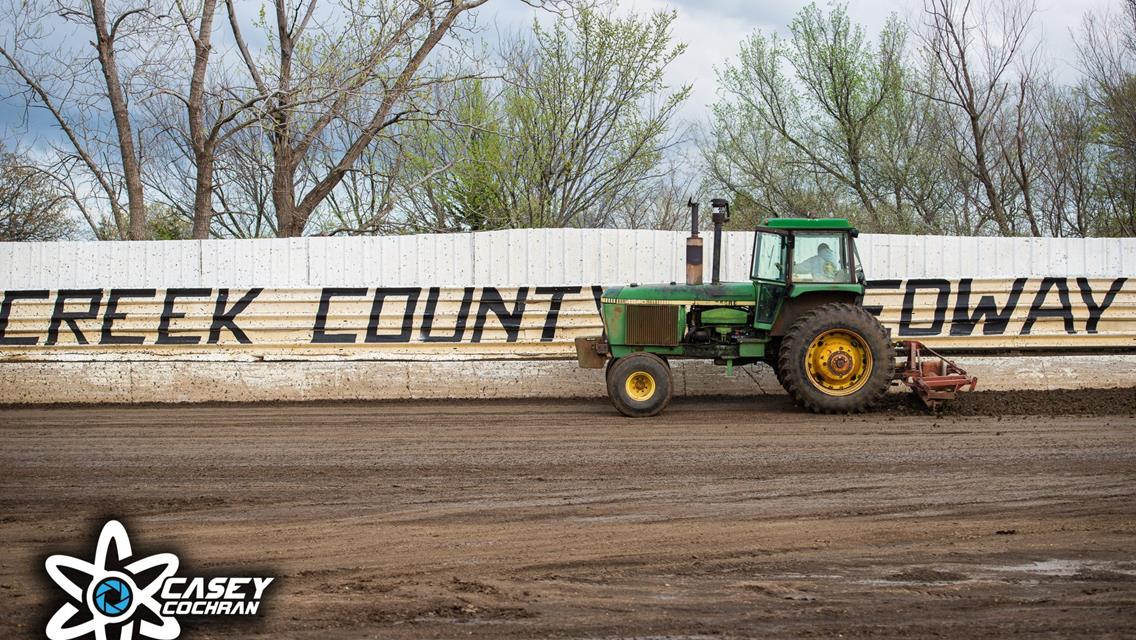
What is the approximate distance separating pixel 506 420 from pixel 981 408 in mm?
5138

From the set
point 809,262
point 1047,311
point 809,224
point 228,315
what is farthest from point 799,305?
point 228,315

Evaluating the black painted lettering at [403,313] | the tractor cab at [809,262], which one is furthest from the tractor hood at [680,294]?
the black painted lettering at [403,313]

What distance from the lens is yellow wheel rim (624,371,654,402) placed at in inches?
437

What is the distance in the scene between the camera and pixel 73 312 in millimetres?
13383

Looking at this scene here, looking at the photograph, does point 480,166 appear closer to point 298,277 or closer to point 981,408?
point 298,277

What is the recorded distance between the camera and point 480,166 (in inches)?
757

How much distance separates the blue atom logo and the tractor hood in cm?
740

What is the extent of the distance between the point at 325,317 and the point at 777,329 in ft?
18.8

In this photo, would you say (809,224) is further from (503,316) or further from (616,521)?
(616,521)

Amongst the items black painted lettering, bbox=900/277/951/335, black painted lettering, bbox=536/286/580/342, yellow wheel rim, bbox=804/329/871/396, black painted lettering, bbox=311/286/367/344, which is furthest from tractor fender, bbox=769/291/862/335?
black painted lettering, bbox=311/286/367/344

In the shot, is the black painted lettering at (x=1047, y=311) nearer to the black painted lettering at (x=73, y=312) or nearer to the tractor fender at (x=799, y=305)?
the tractor fender at (x=799, y=305)

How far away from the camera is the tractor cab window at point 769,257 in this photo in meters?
11.3

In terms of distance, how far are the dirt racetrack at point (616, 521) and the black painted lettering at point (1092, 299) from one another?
9.75 feet

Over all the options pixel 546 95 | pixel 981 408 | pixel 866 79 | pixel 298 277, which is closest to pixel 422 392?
pixel 298 277
